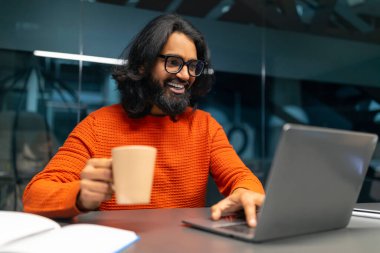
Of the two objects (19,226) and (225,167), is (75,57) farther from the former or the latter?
(19,226)

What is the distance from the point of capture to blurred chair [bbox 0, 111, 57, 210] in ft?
9.71

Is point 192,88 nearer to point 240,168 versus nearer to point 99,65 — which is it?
point 240,168

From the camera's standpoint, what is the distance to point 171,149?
155 cm

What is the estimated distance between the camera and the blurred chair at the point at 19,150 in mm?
2959

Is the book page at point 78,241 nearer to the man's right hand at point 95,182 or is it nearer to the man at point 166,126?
the man's right hand at point 95,182

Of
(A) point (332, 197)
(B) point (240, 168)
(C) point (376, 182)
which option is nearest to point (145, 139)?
(B) point (240, 168)

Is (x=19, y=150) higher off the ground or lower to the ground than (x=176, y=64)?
lower

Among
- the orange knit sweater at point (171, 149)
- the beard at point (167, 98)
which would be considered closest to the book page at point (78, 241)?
the orange knit sweater at point (171, 149)

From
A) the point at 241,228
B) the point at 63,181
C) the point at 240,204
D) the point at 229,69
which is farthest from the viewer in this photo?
the point at 229,69

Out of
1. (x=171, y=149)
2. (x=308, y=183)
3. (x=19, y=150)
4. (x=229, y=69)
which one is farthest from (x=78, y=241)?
(x=229, y=69)

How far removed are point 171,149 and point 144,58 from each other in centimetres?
36

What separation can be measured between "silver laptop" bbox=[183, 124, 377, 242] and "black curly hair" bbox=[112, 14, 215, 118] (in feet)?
2.69

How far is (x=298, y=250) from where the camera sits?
2.13ft

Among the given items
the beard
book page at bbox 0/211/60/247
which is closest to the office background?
the beard
